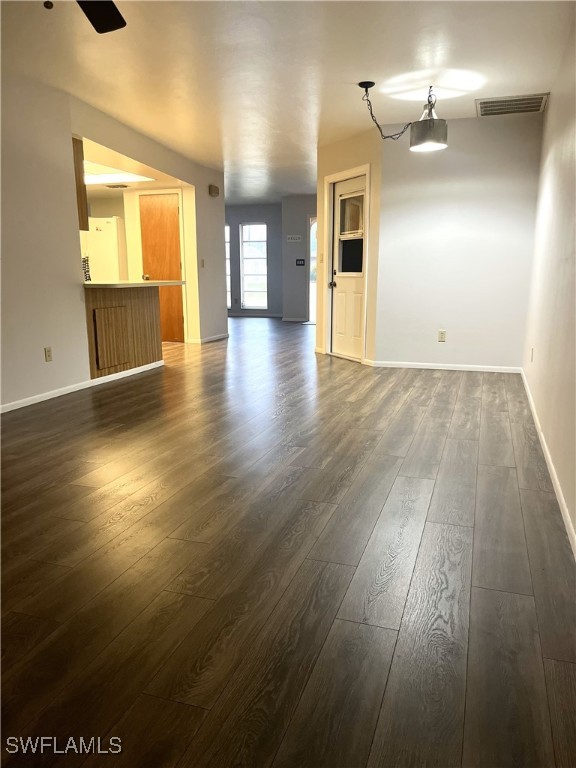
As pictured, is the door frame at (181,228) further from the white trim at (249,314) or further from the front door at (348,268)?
the white trim at (249,314)

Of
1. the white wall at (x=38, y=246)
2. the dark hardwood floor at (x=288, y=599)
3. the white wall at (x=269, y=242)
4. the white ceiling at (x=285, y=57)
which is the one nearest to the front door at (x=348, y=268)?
the white ceiling at (x=285, y=57)

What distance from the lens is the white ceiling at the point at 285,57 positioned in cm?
309

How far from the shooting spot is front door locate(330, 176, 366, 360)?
609 cm

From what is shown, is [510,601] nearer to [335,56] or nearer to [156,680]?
[156,680]

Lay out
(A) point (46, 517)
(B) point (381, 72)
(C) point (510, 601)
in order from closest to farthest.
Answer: (C) point (510, 601)
(A) point (46, 517)
(B) point (381, 72)

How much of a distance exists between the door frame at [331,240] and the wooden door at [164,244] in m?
2.40

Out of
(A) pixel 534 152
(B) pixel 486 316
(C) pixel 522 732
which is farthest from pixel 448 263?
(C) pixel 522 732

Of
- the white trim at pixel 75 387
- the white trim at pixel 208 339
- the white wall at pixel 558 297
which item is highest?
the white wall at pixel 558 297

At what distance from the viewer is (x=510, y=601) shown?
5.55 feet

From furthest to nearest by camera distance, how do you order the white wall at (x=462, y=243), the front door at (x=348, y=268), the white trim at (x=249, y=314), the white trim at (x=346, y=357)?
the white trim at (x=249, y=314), the white trim at (x=346, y=357), the front door at (x=348, y=268), the white wall at (x=462, y=243)

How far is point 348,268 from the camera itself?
636 cm

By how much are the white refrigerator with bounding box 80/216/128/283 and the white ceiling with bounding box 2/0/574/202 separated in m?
1.06

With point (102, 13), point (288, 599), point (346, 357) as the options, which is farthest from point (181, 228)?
point (288, 599)

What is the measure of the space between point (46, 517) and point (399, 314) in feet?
14.5
